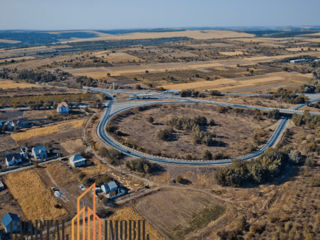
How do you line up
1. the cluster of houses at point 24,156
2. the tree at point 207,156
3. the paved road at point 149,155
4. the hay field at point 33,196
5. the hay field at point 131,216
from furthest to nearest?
the tree at point 207,156
the paved road at point 149,155
the cluster of houses at point 24,156
the hay field at point 33,196
the hay field at point 131,216

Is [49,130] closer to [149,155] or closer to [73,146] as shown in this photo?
[73,146]

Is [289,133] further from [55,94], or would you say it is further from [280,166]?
[55,94]

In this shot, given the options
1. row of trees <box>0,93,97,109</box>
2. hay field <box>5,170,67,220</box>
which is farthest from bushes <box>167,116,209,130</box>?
row of trees <box>0,93,97,109</box>

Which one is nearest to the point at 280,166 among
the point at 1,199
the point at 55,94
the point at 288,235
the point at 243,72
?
the point at 288,235

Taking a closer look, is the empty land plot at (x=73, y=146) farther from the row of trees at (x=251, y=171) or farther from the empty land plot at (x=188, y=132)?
the row of trees at (x=251, y=171)

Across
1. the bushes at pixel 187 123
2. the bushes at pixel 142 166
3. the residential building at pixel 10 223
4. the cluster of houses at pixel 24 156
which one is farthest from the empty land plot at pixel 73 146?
the bushes at pixel 187 123

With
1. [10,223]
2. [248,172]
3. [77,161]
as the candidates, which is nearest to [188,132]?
[248,172]

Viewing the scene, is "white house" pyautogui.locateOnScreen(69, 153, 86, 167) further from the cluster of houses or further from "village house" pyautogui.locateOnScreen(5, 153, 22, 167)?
"village house" pyautogui.locateOnScreen(5, 153, 22, 167)
